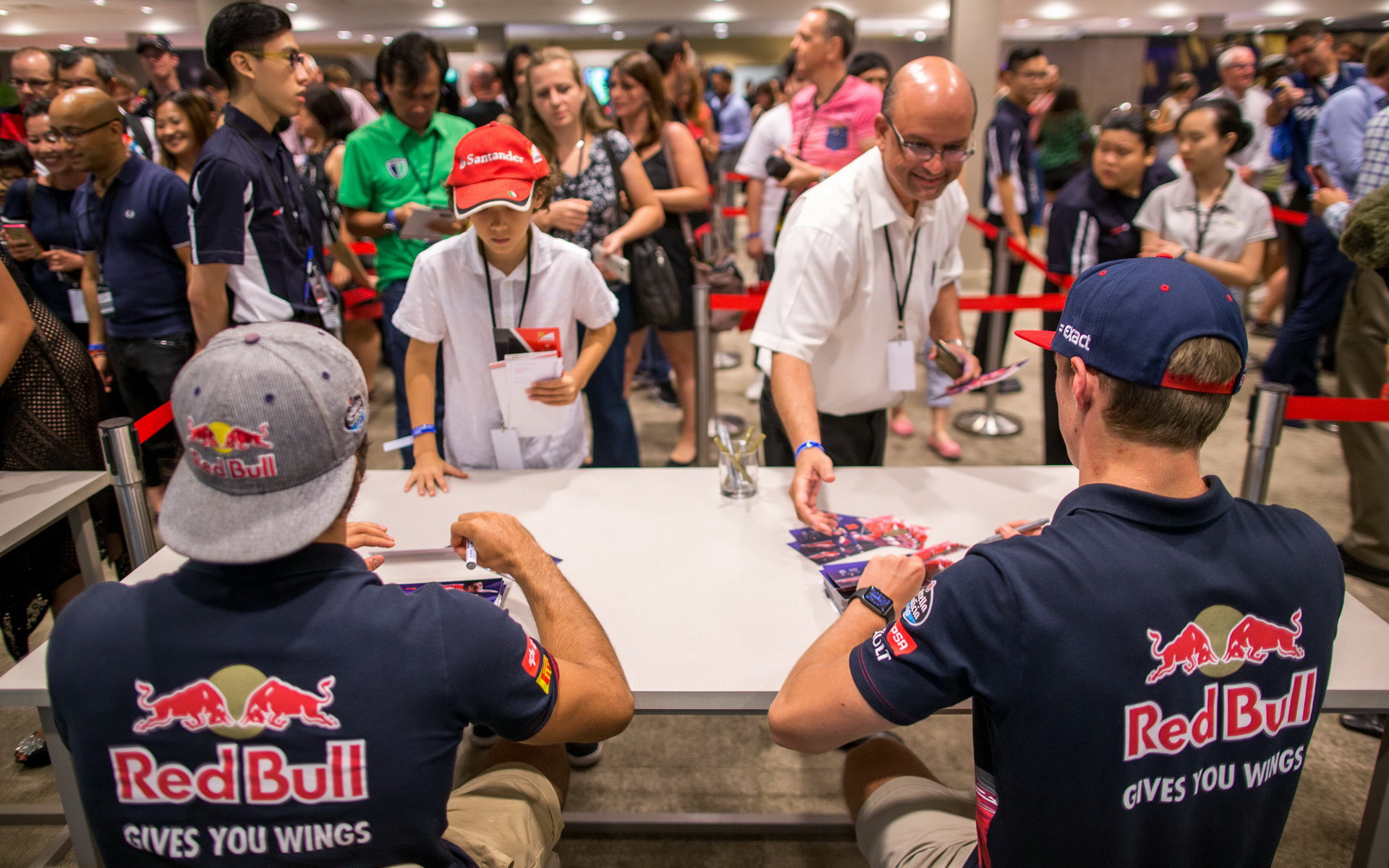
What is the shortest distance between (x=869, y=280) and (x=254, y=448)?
1.56 metres

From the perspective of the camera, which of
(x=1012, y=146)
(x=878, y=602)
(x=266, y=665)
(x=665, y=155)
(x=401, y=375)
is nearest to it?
(x=266, y=665)

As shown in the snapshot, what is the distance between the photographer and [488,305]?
86.0 inches

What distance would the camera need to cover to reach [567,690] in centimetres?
113

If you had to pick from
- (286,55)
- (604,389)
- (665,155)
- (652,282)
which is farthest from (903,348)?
(286,55)

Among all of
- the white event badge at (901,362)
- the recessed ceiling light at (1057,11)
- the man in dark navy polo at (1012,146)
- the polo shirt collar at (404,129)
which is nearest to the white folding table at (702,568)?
the white event badge at (901,362)

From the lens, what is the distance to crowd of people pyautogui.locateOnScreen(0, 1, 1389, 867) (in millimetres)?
952

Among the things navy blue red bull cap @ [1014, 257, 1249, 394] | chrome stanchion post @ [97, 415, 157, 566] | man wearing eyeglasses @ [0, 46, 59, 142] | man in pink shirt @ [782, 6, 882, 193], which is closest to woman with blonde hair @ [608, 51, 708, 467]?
man in pink shirt @ [782, 6, 882, 193]

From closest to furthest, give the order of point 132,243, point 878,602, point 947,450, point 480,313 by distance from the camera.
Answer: point 878,602
point 480,313
point 132,243
point 947,450

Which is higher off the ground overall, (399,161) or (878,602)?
(399,161)

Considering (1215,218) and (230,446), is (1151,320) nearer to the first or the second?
(230,446)

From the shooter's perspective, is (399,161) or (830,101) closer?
(399,161)

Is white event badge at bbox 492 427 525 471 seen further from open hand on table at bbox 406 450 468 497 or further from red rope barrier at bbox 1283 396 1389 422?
red rope barrier at bbox 1283 396 1389 422

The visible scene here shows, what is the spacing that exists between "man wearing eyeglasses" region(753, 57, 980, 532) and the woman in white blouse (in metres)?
1.38

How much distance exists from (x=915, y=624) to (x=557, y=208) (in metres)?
2.28
